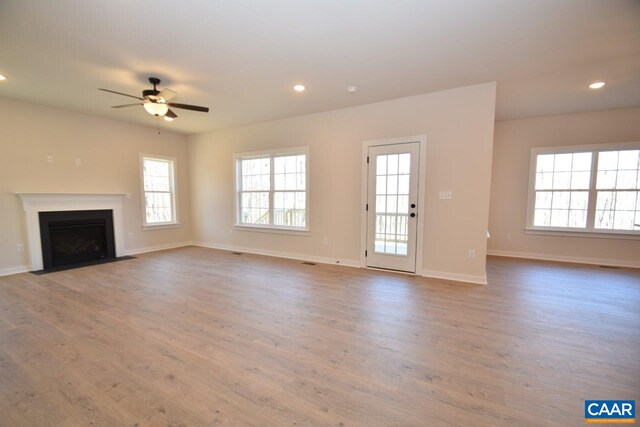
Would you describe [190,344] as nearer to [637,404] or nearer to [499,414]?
[499,414]

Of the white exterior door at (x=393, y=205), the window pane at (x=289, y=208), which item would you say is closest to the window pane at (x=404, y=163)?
the white exterior door at (x=393, y=205)

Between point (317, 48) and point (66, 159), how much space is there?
16.4 ft

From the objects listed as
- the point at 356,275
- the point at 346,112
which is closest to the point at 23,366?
the point at 356,275

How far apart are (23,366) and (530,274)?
602 centimetres

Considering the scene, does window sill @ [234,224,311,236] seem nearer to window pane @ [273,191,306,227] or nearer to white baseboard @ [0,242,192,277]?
window pane @ [273,191,306,227]

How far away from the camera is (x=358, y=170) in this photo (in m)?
4.47

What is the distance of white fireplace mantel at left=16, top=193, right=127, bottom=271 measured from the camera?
424 cm

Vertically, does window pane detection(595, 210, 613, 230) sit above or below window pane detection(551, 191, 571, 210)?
below

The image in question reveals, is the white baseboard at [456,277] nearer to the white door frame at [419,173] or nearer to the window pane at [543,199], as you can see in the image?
the white door frame at [419,173]

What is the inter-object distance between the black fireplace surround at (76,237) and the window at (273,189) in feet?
8.31

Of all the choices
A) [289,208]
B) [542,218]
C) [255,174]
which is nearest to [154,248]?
[255,174]

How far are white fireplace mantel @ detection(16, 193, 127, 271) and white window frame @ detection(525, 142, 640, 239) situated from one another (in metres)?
8.40

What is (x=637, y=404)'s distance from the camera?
1.56 m

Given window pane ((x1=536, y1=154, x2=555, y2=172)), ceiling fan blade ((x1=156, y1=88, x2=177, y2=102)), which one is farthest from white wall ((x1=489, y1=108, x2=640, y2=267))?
ceiling fan blade ((x1=156, y1=88, x2=177, y2=102))
